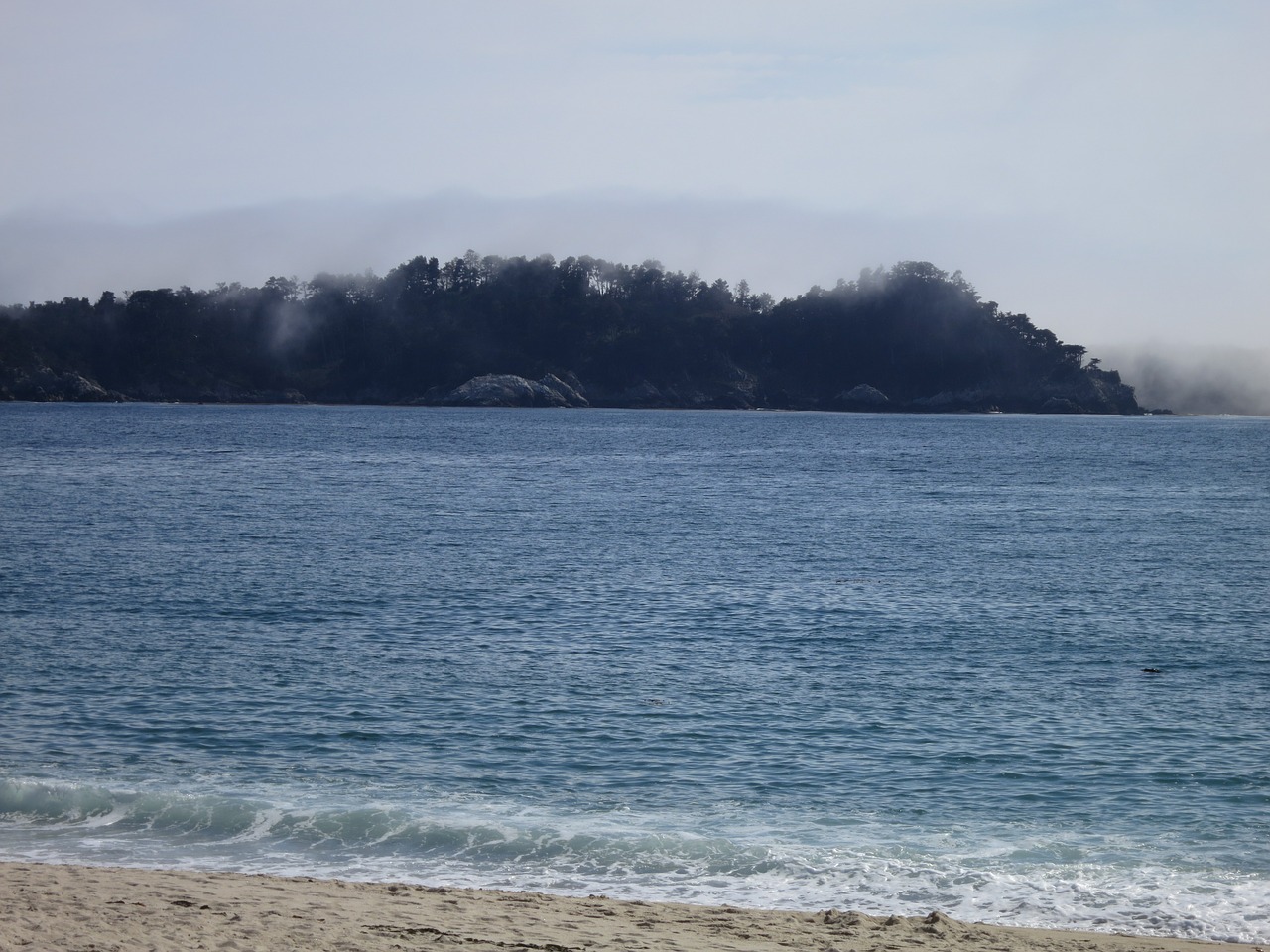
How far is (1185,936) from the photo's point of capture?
12812 mm

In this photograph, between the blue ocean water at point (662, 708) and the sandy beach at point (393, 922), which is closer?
the sandy beach at point (393, 922)

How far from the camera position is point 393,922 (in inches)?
457

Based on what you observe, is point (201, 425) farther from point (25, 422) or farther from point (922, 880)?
point (922, 880)

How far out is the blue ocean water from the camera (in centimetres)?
1502

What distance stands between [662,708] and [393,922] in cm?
1073

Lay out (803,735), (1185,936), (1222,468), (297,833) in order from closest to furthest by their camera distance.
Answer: (1185,936) < (297,833) < (803,735) < (1222,468)

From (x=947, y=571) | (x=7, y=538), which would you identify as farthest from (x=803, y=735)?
(x=7, y=538)

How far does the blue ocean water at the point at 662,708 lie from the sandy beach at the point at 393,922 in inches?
44.9

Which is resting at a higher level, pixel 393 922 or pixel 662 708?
pixel 393 922

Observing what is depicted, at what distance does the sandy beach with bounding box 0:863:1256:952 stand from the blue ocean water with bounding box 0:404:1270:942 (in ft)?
3.74

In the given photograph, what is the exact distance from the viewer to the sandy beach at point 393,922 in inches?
427

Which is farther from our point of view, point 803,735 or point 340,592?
point 340,592

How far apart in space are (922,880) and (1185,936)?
285cm

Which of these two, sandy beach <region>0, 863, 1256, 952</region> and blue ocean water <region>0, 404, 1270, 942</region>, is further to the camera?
blue ocean water <region>0, 404, 1270, 942</region>
